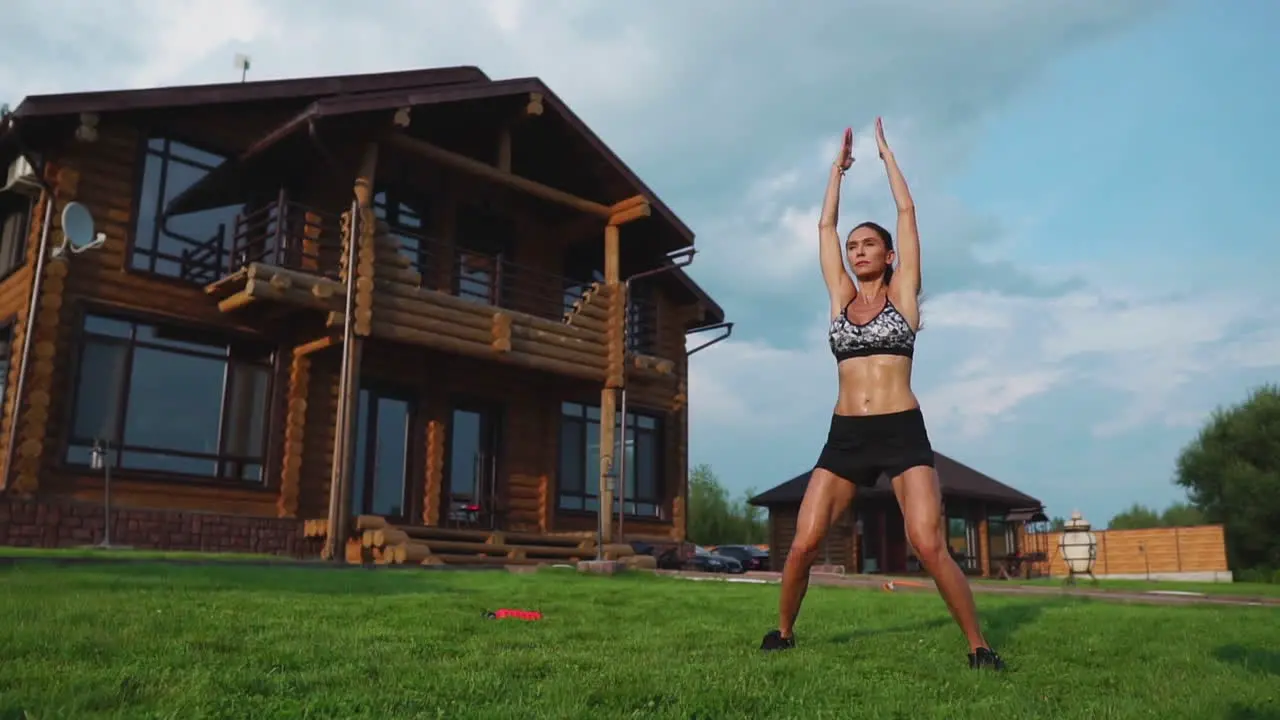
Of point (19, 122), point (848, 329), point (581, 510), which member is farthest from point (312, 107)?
point (848, 329)

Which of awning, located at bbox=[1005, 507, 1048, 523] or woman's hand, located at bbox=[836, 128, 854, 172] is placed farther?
awning, located at bbox=[1005, 507, 1048, 523]

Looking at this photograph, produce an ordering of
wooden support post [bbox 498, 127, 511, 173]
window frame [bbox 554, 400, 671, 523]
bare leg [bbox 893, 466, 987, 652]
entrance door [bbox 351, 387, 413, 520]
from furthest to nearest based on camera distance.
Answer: window frame [bbox 554, 400, 671, 523], wooden support post [bbox 498, 127, 511, 173], entrance door [bbox 351, 387, 413, 520], bare leg [bbox 893, 466, 987, 652]

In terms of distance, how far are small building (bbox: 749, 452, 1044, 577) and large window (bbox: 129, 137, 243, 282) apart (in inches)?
732

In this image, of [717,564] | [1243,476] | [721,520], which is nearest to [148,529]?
[717,564]

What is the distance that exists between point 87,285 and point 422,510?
5.88 m

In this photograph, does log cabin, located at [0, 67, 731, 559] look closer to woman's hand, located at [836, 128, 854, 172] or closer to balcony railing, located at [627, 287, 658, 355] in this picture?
balcony railing, located at [627, 287, 658, 355]

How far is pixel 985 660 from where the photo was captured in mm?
4102

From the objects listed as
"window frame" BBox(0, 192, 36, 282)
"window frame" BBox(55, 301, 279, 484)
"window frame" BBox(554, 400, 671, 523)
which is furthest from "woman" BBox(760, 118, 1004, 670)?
"window frame" BBox(554, 400, 671, 523)

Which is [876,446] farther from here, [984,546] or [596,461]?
[984,546]

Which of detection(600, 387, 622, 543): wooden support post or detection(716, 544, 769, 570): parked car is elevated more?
detection(600, 387, 622, 543): wooden support post

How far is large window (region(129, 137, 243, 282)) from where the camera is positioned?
13844 mm

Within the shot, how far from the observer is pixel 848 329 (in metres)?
4.71

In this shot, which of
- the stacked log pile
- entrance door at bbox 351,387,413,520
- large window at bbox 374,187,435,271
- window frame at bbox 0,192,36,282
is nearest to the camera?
window frame at bbox 0,192,36,282

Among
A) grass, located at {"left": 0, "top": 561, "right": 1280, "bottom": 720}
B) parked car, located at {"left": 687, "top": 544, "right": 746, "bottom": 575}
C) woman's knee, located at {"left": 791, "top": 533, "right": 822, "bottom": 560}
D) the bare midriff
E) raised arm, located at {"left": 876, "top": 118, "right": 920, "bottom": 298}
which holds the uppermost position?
raised arm, located at {"left": 876, "top": 118, "right": 920, "bottom": 298}
